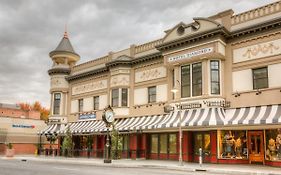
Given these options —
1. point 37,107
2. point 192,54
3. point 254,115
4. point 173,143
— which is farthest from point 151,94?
point 37,107

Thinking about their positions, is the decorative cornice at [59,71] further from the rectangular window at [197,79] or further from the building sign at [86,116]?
the rectangular window at [197,79]

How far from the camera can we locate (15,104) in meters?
107

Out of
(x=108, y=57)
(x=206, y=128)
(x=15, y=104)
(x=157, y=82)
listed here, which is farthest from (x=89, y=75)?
(x=15, y=104)

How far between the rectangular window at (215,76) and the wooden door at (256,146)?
4.22 metres

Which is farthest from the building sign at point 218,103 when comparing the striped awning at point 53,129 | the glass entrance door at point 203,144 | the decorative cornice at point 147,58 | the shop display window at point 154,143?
the striped awning at point 53,129

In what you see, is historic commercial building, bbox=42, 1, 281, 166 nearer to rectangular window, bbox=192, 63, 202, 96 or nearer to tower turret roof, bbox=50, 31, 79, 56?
rectangular window, bbox=192, 63, 202, 96

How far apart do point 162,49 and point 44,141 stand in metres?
31.5

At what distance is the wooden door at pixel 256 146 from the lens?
24.3 meters

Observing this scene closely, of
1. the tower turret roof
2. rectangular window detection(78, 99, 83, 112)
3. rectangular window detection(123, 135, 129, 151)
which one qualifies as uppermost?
the tower turret roof

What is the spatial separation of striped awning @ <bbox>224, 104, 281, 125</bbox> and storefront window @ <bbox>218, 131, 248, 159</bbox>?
6.39 ft

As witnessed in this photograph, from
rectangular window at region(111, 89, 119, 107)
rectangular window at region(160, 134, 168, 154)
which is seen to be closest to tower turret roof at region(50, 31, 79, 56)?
rectangular window at region(111, 89, 119, 107)

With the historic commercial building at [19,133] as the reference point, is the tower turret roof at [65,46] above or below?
above

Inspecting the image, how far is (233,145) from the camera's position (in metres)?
25.3

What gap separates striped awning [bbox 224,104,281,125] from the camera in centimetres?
2111
